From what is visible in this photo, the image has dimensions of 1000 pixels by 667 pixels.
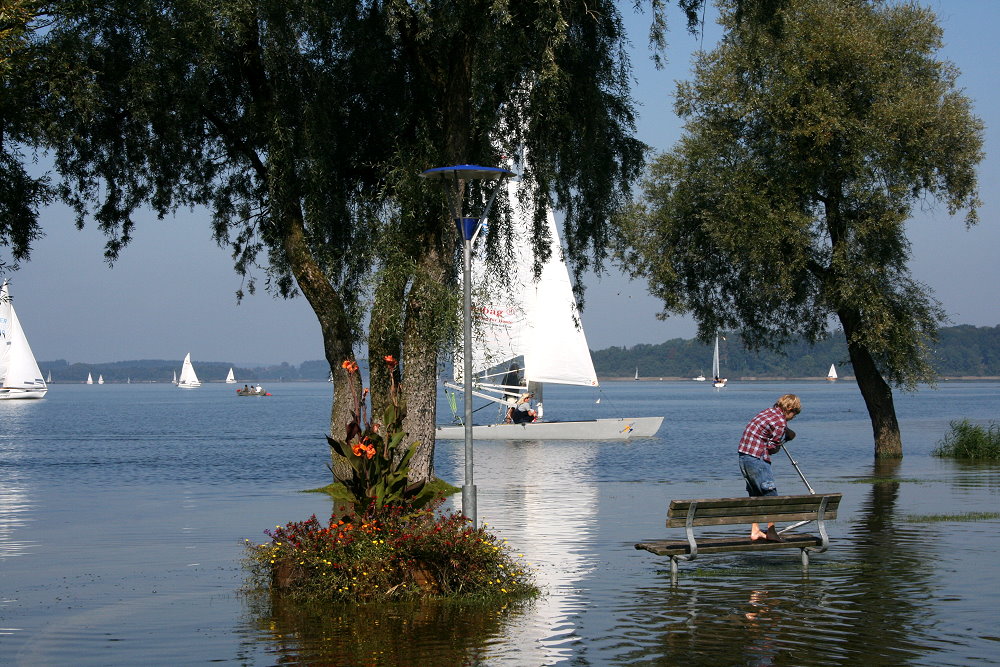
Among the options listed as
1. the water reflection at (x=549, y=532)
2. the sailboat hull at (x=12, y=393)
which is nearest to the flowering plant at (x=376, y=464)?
the water reflection at (x=549, y=532)

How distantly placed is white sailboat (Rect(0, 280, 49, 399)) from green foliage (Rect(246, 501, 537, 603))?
104492mm

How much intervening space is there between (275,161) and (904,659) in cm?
1373

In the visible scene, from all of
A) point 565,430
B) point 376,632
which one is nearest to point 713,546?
point 376,632

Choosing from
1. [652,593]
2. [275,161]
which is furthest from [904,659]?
[275,161]

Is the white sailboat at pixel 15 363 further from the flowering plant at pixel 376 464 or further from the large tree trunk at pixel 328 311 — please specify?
the flowering plant at pixel 376 464

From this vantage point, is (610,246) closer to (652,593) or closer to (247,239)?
(247,239)

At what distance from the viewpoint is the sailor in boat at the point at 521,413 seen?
151ft

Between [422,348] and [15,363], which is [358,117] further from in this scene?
[15,363]

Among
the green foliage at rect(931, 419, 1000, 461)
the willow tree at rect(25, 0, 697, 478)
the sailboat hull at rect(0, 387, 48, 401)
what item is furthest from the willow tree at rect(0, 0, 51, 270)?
the sailboat hull at rect(0, 387, 48, 401)

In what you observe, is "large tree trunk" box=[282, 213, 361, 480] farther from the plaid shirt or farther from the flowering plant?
the plaid shirt

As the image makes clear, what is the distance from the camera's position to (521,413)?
45.9 meters

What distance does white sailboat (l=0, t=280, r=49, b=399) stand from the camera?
113869mm

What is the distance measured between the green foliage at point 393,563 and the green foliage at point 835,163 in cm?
1870

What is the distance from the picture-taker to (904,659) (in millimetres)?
8883
